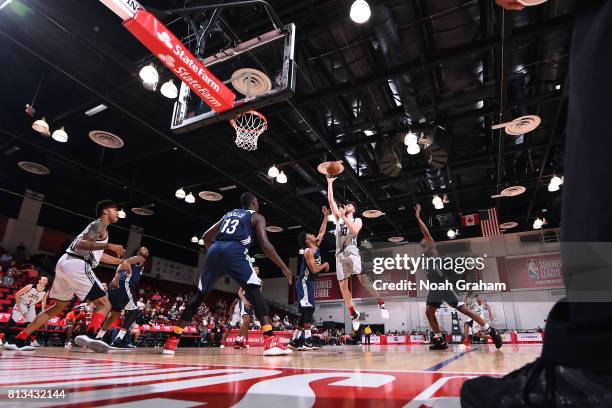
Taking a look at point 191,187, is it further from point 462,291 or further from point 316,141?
point 462,291

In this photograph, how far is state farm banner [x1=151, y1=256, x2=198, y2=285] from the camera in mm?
20109

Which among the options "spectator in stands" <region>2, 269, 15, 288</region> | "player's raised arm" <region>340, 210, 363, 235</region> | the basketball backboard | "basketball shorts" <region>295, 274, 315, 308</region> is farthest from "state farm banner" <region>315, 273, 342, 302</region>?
the basketball backboard

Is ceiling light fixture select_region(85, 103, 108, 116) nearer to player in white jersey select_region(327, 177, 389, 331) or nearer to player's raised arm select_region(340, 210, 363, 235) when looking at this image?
player in white jersey select_region(327, 177, 389, 331)

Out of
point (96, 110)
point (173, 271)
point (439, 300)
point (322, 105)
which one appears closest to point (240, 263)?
point (439, 300)

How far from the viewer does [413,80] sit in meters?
8.26

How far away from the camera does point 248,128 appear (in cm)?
798

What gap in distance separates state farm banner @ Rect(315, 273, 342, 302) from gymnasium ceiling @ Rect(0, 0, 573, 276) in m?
9.43

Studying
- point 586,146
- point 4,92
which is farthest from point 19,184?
point 586,146

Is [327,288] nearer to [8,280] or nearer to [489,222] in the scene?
[489,222]

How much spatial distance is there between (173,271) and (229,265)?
63.2 ft

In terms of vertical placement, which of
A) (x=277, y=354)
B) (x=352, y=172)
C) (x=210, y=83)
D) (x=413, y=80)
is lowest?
(x=277, y=354)

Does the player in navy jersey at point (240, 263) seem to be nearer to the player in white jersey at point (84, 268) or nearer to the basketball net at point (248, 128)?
the player in white jersey at point (84, 268)

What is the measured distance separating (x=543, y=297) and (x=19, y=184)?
23775 mm

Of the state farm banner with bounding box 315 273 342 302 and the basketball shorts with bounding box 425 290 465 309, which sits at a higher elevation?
the state farm banner with bounding box 315 273 342 302
